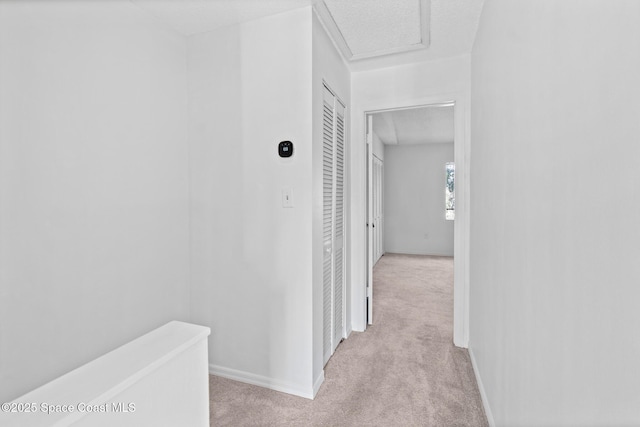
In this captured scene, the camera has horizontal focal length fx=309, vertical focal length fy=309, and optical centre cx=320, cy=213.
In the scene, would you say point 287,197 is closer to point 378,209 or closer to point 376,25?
point 376,25

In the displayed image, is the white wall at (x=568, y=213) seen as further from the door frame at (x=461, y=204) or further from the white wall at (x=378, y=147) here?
the white wall at (x=378, y=147)

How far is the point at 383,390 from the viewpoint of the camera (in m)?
2.03

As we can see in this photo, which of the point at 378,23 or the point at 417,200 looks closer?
the point at 378,23

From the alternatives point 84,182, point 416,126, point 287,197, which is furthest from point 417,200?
point 84,182

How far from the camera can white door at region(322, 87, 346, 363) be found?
226 centimetres

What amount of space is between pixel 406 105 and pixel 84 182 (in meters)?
2.47

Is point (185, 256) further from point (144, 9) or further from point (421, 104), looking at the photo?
point (421, 104)

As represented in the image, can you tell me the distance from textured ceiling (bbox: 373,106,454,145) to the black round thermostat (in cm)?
222

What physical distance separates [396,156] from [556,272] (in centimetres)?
663

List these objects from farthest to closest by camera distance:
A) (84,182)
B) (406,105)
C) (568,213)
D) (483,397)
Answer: (406,105), (483,397), (84,182), (568,213)

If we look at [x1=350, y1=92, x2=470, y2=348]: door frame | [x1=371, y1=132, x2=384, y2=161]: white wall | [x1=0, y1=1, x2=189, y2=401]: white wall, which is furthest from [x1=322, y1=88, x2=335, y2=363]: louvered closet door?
[x1=371, y1=132, x2=384, y2=161]: white wall

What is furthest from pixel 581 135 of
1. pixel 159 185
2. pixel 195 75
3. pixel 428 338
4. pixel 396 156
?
pixel 396 156

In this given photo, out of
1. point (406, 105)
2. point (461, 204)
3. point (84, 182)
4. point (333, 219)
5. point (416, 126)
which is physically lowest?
point (333, 219)

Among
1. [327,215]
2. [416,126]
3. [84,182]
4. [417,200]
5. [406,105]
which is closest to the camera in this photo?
[84,182]
